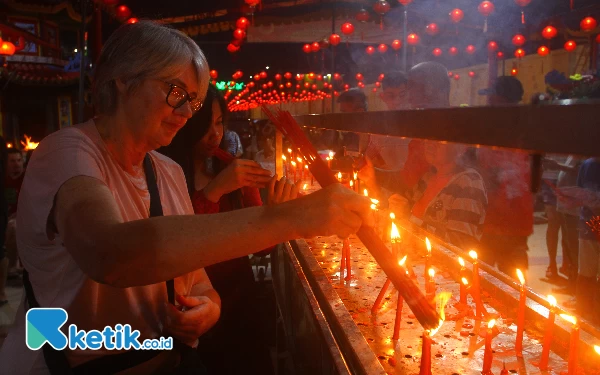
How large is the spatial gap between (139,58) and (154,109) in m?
0.14

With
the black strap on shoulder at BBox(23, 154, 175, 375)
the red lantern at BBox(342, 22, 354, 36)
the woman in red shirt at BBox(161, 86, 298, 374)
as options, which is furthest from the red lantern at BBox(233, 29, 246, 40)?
the black strap on shoulder at BBox(23, 154, 175, 375)

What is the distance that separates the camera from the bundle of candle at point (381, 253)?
100 centimetres

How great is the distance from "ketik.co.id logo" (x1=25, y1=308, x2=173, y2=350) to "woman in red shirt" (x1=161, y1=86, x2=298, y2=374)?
1.24 metres

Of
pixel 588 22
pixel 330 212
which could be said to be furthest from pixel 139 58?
pixel 588 22

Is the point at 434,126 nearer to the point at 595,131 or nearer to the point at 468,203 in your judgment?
the point at 595,131

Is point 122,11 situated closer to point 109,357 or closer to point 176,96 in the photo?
point 176,96

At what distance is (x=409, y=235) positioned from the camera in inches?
125

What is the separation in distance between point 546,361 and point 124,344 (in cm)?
126

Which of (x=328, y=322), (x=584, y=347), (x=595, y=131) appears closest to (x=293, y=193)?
(x=328, y=322)

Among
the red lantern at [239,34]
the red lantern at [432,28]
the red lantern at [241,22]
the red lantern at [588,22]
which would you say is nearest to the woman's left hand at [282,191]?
the red lantern at [241,22]

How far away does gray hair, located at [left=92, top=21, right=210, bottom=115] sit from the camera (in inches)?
53.8

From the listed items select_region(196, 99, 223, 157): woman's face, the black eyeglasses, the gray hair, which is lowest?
select_region(196, 99, 223, 157): woman's face

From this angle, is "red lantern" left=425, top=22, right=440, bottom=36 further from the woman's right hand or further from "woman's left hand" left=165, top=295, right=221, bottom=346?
the woman's right hand

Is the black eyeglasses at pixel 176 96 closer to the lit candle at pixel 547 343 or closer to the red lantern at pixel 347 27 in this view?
the lit candle at pixel 547 343
